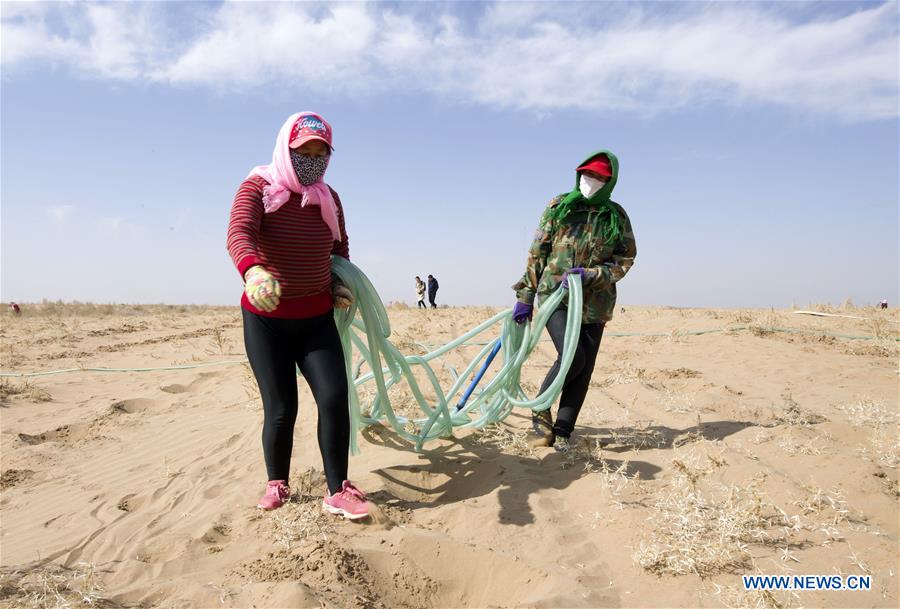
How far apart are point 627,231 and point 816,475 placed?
1725 mm

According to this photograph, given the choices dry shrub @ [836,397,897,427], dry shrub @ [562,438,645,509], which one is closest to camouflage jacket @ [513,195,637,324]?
dry shrub @ [562,438,645,509]

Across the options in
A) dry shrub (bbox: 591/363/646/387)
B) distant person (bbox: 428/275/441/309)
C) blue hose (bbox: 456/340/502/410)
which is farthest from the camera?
distant person (bbox: 428/275/441/309)

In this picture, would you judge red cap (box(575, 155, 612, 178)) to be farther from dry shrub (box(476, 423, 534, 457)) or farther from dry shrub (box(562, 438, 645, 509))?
dry shrub (box(476, 423, 534, 457))

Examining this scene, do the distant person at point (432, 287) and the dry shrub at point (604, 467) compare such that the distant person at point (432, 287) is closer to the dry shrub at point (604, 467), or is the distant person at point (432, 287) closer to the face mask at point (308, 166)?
the dry shrub at point (604, 467)

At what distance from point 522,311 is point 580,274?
23.0 inches

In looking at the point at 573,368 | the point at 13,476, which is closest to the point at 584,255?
the point at 573,368

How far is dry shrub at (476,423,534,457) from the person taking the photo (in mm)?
3867

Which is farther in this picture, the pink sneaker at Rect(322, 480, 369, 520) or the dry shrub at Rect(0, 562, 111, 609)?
the pink sneaker at Rect(322, 480, 369, 520)

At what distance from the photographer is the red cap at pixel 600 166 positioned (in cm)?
357

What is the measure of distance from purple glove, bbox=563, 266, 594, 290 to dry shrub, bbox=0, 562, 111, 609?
2769 millimetres

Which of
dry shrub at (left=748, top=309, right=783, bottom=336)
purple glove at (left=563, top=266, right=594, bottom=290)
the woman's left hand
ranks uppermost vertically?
purple glove at (left=563, top=266, right=594, bottom=290)

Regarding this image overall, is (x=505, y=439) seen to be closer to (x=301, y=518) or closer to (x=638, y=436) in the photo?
(x=638, y=436)

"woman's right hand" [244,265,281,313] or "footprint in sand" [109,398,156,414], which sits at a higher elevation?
"woman's right hand" [244,265,281,313]

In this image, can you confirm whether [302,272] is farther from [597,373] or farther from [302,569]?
[597,373]
